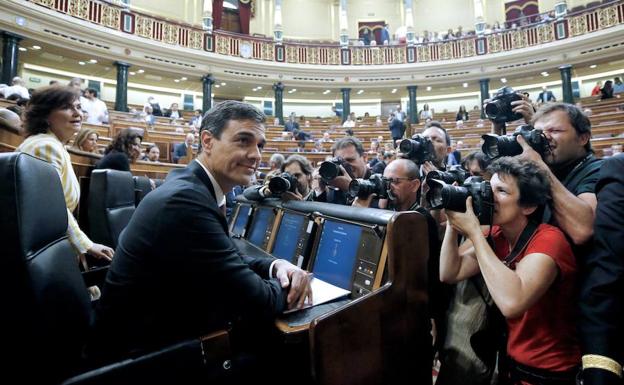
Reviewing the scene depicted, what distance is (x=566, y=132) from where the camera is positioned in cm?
122

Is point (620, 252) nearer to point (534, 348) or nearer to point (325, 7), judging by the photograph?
point (534, 348)

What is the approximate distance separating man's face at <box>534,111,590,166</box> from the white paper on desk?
88 centimetres

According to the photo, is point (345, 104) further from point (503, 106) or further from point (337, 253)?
point (337, 253)

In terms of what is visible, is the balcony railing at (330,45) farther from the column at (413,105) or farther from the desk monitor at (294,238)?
the desk monitor at (294,238)

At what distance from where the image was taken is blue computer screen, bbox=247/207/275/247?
6.21 ft

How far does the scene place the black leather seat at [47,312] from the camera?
0.70 m

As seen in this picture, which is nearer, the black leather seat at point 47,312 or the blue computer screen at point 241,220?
the black leather seat at point 47,312

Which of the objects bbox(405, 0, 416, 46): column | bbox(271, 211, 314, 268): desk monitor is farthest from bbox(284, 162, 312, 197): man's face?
bbox(405, 0, 416, 46): column

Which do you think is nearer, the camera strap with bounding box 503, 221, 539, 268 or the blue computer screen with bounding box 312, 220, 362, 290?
the camera strap with bounding box 503, 221, 539, 268

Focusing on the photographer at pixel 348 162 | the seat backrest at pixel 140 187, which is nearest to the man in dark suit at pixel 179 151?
the seat backrest at pixel 140 187

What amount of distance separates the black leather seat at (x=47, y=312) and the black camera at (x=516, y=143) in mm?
1098

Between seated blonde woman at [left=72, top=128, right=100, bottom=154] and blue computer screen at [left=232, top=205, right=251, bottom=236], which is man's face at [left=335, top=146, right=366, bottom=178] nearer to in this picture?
blue computer screen at [left=232, top=205, right=251, bottom=236]

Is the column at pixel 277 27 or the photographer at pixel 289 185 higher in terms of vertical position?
the column at pixel 277 27

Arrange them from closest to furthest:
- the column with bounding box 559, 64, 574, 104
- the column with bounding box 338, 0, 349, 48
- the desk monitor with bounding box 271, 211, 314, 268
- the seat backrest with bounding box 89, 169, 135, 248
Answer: the desk monitor with bounding box 271, 211, 314, 268 < the seat backrest with bounding box 89, 169, 135, 248 < the column with bounding box 559, 64, 574, 104 < the column with bounding box 338, 0, 349, 48
